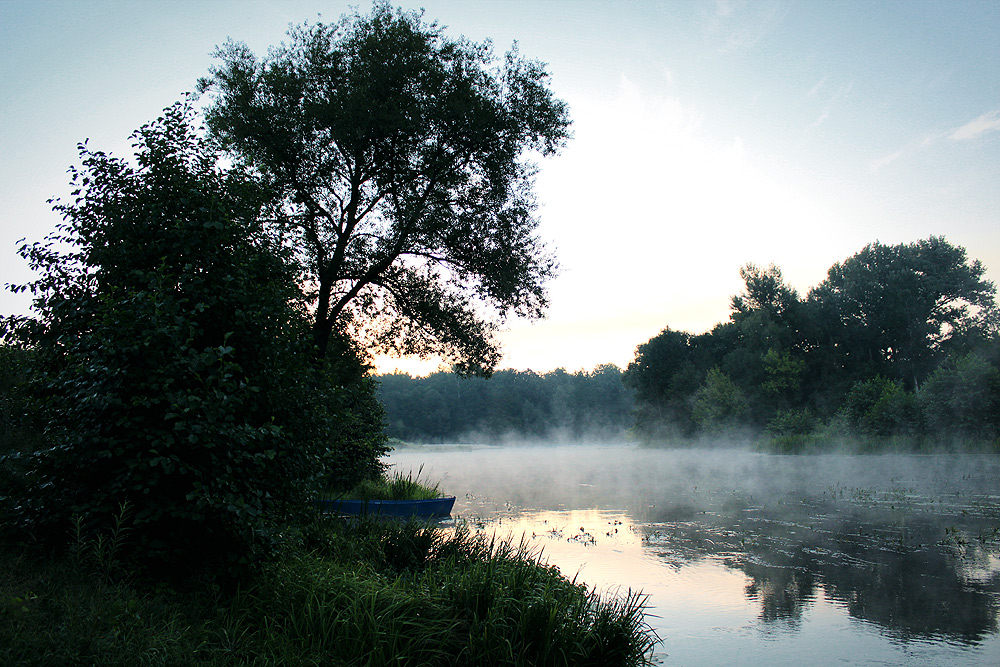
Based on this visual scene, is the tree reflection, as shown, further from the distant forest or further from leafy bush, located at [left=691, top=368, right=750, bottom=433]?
leafy bush, located at [left=691, top=368, right=750, bottom=433]

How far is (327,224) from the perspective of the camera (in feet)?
51.6

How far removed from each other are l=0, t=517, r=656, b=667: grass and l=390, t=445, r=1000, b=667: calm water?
64.8 inches

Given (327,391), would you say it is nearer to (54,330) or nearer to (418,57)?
(54,330)

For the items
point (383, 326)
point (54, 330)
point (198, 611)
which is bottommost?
point (198, 611)

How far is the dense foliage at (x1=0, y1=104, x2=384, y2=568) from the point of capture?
495 centimetres

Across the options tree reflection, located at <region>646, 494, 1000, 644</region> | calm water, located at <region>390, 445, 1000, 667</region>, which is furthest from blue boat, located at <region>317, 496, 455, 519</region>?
tree reflection, located at <region>646, 494, 1000, 644</region>

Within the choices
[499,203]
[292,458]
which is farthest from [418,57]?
[292,458]

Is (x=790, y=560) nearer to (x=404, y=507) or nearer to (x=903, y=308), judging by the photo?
(x=404, y=507)

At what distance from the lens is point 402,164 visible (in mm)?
15484

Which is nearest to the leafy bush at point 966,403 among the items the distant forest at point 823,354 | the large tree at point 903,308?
the distant forest at point 823,354

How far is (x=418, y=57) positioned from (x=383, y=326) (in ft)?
21.9

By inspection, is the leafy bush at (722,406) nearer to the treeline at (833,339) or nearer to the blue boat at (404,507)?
the treeline at (833,339)

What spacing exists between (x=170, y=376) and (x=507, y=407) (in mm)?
100394

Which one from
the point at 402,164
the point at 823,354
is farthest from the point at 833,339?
the point at 402,164
